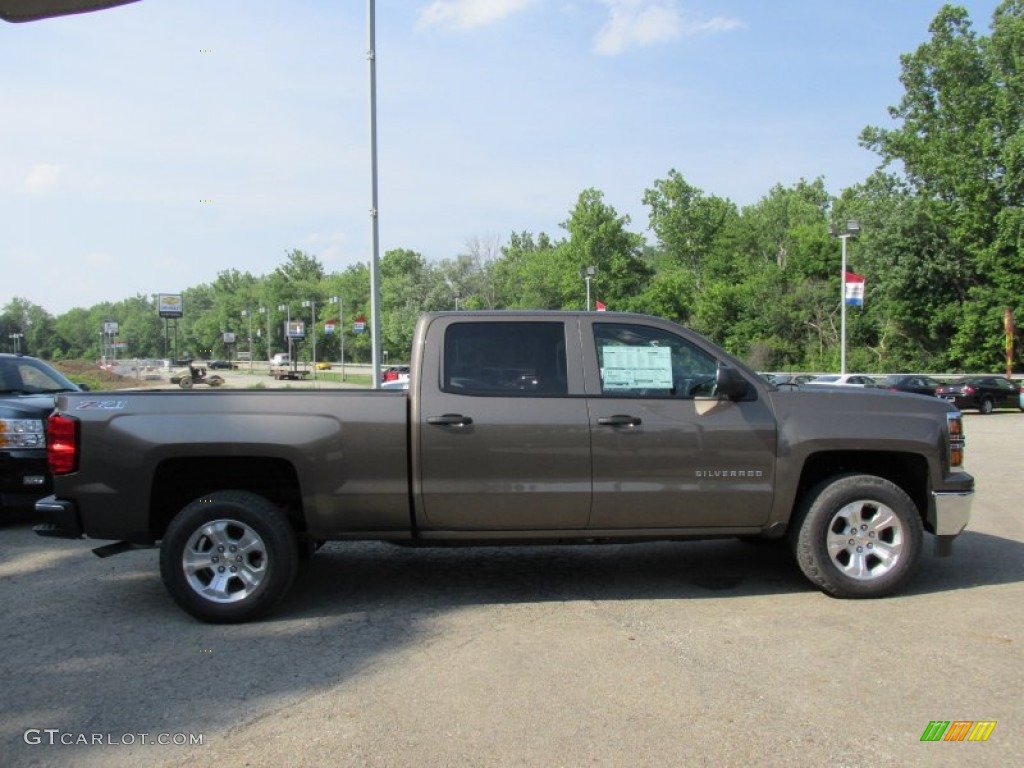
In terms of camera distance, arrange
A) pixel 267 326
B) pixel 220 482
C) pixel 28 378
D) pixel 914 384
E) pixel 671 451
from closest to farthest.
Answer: pixel 671 451 → pixel 220 482 → pixel 28 378 → pixel 914 384 → pixel 267 326

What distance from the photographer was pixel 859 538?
5.34 m

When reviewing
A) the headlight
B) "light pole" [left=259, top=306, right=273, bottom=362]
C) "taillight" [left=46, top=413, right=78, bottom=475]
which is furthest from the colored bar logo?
"light pole" [left=259, top=306, right=273, bottom=362]

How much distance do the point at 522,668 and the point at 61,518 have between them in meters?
3.12

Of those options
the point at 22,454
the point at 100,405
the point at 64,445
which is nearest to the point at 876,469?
the point at 100,405

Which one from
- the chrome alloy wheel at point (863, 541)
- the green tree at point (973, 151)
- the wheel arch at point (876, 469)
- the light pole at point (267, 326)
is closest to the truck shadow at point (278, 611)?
the chrome alloy wheel at point (863, 541)

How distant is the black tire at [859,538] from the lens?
5289mm

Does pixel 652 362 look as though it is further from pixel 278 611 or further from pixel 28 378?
pixel 28 378

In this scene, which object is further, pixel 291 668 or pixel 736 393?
pixel 736 393

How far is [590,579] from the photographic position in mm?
5992

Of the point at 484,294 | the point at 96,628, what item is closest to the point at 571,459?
the point at 96,628

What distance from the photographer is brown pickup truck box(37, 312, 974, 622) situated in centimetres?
505

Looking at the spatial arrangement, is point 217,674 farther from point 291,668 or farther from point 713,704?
point 713,704

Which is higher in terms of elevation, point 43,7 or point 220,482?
point 43,7

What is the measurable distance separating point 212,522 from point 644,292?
55346 mm
